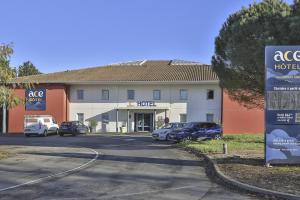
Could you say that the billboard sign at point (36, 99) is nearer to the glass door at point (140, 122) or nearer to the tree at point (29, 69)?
the glass door at point (140, 122)

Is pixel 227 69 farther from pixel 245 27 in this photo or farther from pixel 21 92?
pixel 21 92

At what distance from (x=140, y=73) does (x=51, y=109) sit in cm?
1079

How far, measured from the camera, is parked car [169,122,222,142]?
38062 millimetres

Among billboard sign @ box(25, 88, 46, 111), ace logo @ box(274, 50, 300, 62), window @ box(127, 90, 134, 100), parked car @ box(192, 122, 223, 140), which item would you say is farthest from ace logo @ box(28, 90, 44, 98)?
ace logo @ box(274, 50, 300, 62)

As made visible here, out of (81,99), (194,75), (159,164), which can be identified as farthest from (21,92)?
(159,164)

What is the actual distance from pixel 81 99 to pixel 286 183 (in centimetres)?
4927

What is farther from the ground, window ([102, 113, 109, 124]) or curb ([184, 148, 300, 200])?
window ([102, 113, 109, 124])

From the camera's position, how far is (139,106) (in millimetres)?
59969

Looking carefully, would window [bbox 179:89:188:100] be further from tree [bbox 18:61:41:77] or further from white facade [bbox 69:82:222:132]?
tree [bbox 18:61:41:77]

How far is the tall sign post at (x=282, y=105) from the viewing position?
17547mm

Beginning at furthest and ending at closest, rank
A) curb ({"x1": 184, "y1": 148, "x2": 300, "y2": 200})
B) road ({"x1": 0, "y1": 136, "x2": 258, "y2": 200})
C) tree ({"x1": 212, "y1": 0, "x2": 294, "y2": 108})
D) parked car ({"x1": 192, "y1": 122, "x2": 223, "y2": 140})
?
parked car ({"x1": 192, "y1": 122, "x2": 223, "y2": 140}), tree ({"x1": 212, "y1": 0, "x2": 294, "y2": 108}), road ({"x1": 0, "y1": 136, "x2": 258, "y2": 200}), curb ({"x1": 184, "y1": 148, "x2": 300, "y2": 200})

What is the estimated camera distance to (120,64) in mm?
69062

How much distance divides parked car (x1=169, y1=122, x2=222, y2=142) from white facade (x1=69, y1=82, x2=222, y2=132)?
18.7 meters

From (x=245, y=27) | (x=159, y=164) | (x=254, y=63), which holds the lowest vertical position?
(x=159, y=164)
